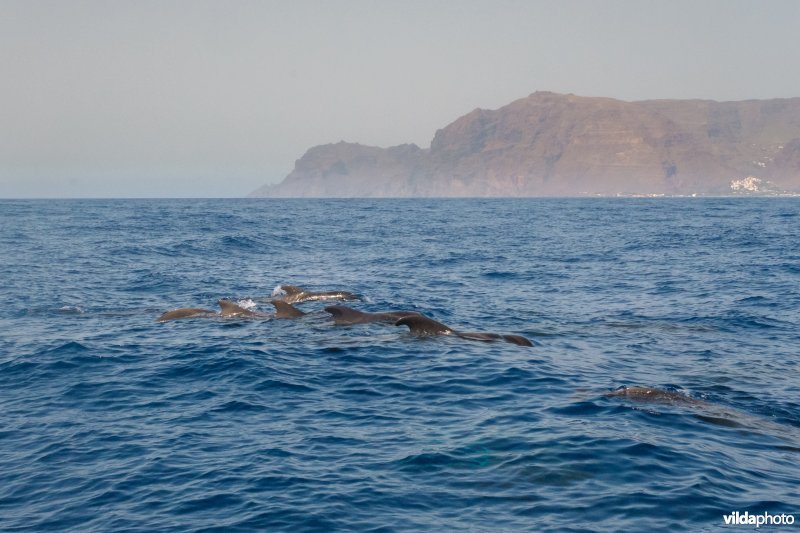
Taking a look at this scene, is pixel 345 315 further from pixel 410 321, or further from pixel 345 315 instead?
pixel 410 321

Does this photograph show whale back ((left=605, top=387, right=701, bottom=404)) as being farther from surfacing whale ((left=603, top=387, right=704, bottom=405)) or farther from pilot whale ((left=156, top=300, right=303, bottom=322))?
pilot whale ((left=156, top=300, right=303, bottom=322))

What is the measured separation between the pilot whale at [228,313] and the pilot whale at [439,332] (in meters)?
4.36

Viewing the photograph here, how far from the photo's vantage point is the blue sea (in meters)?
10.7

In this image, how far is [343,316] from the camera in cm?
2294

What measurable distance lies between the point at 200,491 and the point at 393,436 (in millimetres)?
3498

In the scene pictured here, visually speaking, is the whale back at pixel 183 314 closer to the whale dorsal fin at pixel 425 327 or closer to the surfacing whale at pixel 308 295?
the surfacing whale at pixel 308 295

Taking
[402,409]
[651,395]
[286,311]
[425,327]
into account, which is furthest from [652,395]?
[286,311]

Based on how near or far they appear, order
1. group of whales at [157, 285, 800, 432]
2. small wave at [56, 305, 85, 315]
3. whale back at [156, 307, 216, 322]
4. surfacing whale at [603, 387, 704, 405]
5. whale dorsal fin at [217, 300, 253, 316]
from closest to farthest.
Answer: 1. group of whales at [157, 285, 800, 432]
2. surfacing whale at [603, 387, 704, 405]
3. whale dorsal fin at [217, 300, 253, 316]
4. whale back at [156, 307, 216, 322]
5. small wave at [56, 305, 85, 315]

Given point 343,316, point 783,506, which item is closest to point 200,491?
point 783,506

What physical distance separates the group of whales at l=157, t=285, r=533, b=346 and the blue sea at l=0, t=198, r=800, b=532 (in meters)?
0.51

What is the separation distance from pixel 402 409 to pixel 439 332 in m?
6.44

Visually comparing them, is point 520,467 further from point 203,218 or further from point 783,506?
point 203,218

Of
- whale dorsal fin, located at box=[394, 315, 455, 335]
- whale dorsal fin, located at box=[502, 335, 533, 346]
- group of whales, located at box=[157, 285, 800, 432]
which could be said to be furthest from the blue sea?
whale dorsal fin, located at box=[502, 335, 533, 346]

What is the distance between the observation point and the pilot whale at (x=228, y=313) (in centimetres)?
2416
